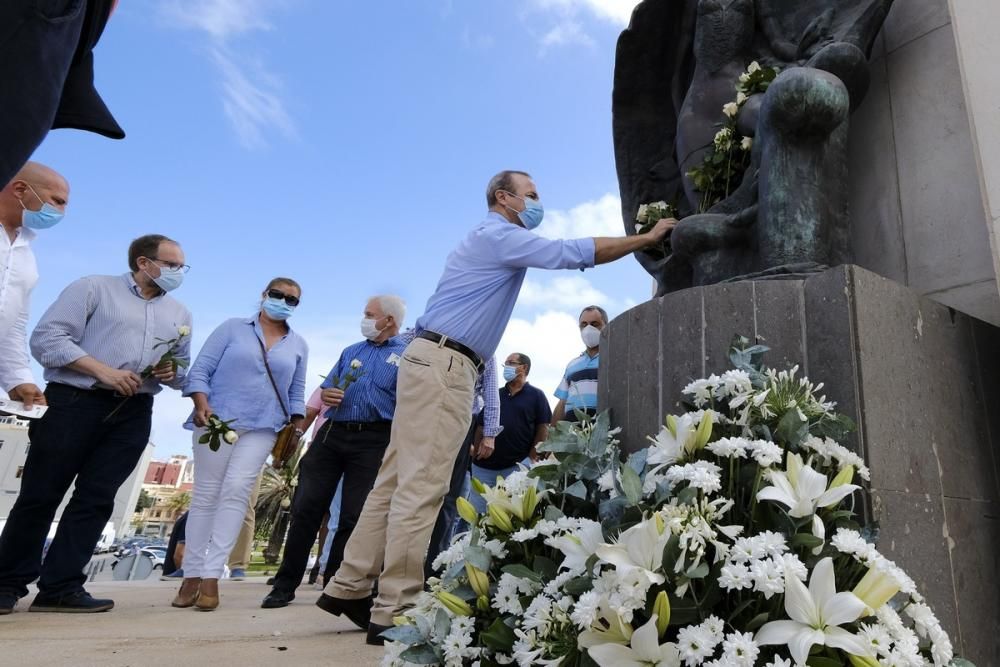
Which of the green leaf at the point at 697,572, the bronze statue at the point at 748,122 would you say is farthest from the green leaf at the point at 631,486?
the bronze statue at the point at 748,122

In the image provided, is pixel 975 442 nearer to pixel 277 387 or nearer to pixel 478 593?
pixel 478 593

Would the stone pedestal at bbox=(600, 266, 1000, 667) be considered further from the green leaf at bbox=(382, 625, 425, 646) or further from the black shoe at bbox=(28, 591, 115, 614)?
the black shoe at bbox=(28, 591, 115, 614)

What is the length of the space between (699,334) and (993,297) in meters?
1.41

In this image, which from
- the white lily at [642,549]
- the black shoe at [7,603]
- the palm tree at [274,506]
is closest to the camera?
the white lily at [642,549]

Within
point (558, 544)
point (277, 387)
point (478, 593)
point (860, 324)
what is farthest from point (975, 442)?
point (277, 387)

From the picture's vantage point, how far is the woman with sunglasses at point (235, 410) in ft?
13.1

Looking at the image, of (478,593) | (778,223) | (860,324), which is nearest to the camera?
(478,593)

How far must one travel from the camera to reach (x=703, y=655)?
1.29 meters

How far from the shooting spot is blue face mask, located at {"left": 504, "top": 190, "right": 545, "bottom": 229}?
11.4ft

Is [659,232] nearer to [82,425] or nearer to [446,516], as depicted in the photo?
[446,516]

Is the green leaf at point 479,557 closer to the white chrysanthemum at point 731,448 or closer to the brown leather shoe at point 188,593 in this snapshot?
the white chrysanthemum at point 731,448

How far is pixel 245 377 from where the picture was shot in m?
4.33

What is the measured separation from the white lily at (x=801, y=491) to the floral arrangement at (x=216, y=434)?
3354 mm

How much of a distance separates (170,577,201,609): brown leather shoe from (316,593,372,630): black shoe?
145 cm
